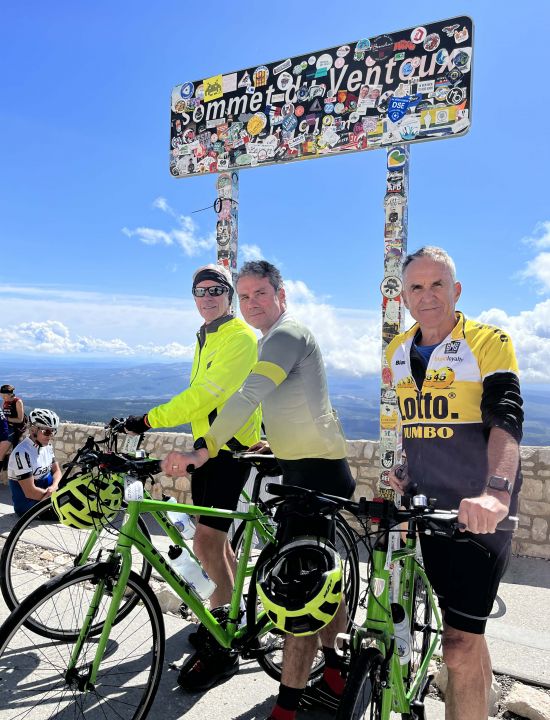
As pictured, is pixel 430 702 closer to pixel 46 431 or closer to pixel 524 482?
pixel 524 482

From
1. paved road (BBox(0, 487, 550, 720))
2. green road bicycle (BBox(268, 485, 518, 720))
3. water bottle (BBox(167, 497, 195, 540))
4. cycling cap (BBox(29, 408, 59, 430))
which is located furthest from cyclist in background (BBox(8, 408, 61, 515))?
green road bicycle (BBox(268, 485, 518, 720))

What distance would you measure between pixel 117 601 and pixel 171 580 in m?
0.30

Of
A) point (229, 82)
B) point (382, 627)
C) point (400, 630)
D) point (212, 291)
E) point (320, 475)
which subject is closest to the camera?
point (382, 627)

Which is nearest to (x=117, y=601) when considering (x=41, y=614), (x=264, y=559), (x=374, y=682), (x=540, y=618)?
(x=41, y=614)

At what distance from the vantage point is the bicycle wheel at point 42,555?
122 inches

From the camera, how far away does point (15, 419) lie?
841 centimetres

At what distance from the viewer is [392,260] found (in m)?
5.65

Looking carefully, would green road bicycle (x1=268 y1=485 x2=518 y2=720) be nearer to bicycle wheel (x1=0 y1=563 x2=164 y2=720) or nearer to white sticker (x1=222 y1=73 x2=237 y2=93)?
bicycle wheel (x1=0 y1=563 x2=164 y2=720)

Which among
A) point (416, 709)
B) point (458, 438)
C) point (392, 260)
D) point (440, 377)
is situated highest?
point (392, 260)

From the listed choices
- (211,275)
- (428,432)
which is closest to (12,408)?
(211,275)

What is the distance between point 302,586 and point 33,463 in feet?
14.6

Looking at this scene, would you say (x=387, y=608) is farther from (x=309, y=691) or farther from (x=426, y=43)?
(x=426, y=43)

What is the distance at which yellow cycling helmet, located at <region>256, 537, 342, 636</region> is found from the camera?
2.02 meters

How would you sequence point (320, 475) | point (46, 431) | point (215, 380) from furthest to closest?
point (46, 431)
point (215, 380)
point (320, 475)
